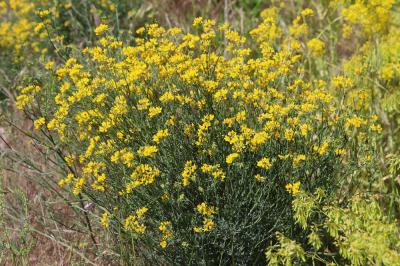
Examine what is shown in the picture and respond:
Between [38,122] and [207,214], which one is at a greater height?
[38,122]

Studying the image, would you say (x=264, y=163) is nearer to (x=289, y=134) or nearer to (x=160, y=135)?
(x=289, y=134)

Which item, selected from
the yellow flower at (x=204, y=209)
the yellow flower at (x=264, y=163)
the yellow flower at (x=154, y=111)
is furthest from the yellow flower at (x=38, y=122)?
the yellow flower at (x=264, y=163)

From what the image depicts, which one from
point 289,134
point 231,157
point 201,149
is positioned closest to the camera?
point 231,157

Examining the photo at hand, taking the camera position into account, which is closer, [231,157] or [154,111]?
[231,157]

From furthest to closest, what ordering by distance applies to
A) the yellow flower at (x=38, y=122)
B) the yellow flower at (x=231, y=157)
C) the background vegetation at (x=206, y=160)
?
the yellow flower at (x=38, y=122) < the background vegetation at (x=206, y=160) < the yellow flower at (x=231, y=157)

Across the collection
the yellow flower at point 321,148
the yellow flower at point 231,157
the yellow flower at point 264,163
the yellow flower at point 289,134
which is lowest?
the yellow flower at point 321,148

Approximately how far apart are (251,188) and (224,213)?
182 mm

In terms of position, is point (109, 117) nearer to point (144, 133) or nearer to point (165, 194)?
point (144, 133)

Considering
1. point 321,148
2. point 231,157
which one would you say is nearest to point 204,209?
point 231,157

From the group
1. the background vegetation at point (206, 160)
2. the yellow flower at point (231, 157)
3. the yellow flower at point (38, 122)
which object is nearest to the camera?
the yellow flower at point (231, 157)

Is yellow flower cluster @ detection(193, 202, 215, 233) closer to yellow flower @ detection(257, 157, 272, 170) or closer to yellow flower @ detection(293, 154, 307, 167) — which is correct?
yellow flower @ detection(257, 157, 272, 170)

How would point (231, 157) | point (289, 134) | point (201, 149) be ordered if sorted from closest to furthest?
point (231, 157)
point (289, 134)
point (201, 149)

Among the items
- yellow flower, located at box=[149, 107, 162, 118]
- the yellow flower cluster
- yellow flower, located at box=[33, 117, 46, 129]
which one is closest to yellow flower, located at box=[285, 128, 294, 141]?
the yellow flower cluster

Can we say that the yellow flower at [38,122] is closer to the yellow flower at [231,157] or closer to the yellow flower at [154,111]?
the yellow flower at [154,111]
